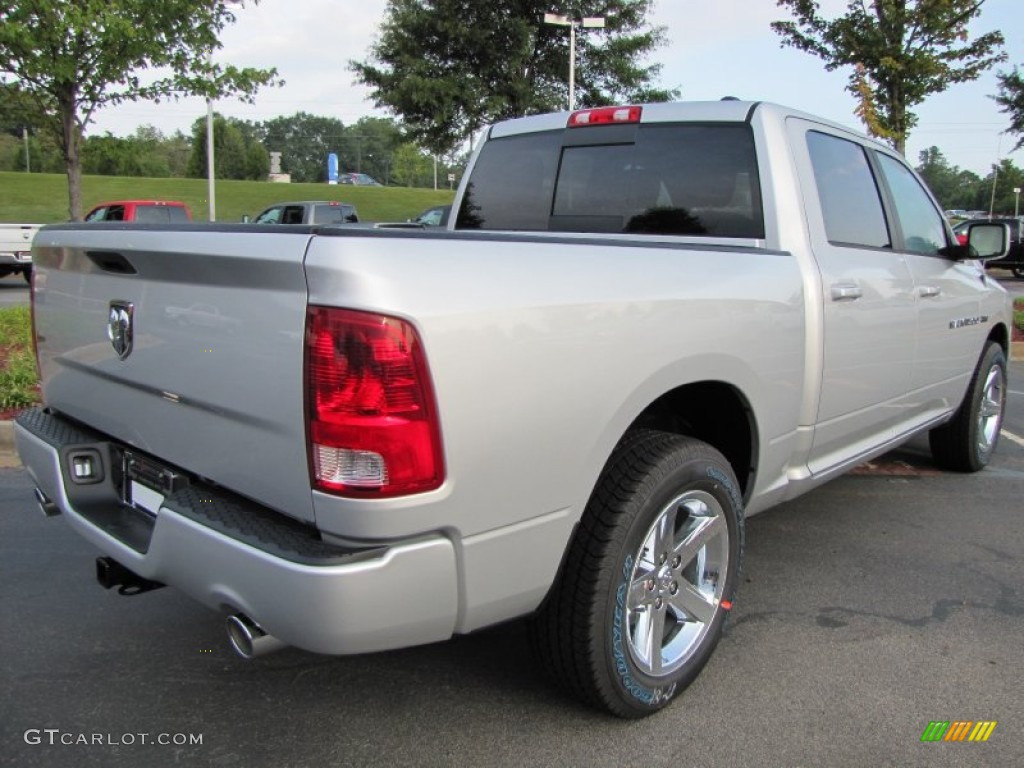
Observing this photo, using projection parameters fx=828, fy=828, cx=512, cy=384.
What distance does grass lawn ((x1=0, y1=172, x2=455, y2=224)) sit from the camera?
46250 millimetres

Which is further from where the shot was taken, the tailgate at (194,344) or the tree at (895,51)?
the tree at (895,51)

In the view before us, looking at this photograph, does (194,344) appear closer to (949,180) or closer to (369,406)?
(369,406)

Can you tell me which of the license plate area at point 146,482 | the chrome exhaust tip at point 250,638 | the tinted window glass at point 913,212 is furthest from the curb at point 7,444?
the tinted window glass at point 913,212

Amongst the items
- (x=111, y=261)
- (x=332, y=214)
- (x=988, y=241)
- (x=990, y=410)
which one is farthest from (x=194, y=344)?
(x=332, y=214)

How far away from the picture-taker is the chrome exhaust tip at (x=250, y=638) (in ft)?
6.35

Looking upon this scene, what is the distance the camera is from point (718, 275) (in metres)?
2.57

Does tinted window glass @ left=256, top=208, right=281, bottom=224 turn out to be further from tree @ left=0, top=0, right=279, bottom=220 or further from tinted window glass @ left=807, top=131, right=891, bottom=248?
tinted window glass @ left=807, top=131, right=891, bottom=248

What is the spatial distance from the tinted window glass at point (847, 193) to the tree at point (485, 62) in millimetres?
18176

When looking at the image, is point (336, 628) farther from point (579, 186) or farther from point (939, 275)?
point (939, 275)

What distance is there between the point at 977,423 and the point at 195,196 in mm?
56461

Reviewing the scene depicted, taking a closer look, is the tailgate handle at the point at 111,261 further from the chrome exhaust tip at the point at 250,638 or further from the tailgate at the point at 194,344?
the chrome exhaust tip at the point at 250,638

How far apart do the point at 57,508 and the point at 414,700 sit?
1.28 meters

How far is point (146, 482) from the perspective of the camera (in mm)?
2395

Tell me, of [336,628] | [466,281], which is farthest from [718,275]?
[336,628]
